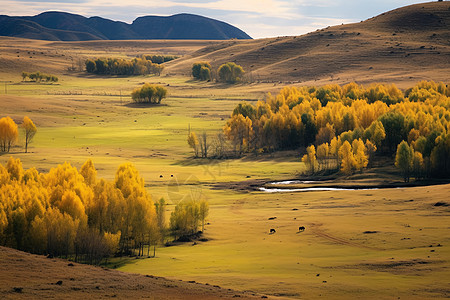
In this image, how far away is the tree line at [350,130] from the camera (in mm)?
97062

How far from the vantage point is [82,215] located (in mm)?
53312

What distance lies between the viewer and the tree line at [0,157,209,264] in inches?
1986

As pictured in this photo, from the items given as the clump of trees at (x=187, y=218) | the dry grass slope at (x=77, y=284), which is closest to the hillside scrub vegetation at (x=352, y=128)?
the clump of trees at (x=187, y=218)

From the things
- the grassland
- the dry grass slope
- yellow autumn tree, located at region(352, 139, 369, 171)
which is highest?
yellow autumn tree, located at region(352, 139, 369, 171)

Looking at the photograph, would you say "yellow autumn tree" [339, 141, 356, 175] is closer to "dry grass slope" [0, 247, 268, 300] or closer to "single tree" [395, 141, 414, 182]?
"single tree" [395, 141, 414, 182]

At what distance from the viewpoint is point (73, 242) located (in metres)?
51.4

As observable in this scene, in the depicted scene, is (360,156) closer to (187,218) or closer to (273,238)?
(273,238)

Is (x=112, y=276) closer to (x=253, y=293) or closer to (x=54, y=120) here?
(x=253, y=293)

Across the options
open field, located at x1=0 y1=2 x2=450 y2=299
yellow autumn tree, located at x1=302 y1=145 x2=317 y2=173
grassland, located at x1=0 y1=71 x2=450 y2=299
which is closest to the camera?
open field, located at x1=0 y1=2 x2=450 y2=299

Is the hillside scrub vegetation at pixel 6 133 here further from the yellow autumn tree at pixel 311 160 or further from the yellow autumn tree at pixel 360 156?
the yellow autumn tree at pixel 360 156

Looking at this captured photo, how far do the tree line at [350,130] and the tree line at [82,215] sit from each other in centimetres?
4563

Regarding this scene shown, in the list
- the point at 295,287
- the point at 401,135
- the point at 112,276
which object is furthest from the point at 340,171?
the point at 112,276

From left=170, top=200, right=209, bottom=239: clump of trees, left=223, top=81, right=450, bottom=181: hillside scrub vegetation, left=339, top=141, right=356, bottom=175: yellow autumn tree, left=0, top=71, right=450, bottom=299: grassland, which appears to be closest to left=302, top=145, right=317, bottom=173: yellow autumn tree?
left=223, top=81, right=450, bottom=181: hillside scrub vegetation

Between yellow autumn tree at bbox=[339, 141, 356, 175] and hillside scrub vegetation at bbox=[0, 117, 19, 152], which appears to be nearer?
yellow autumn tree at bbox=[339, 141, 356, 175]
